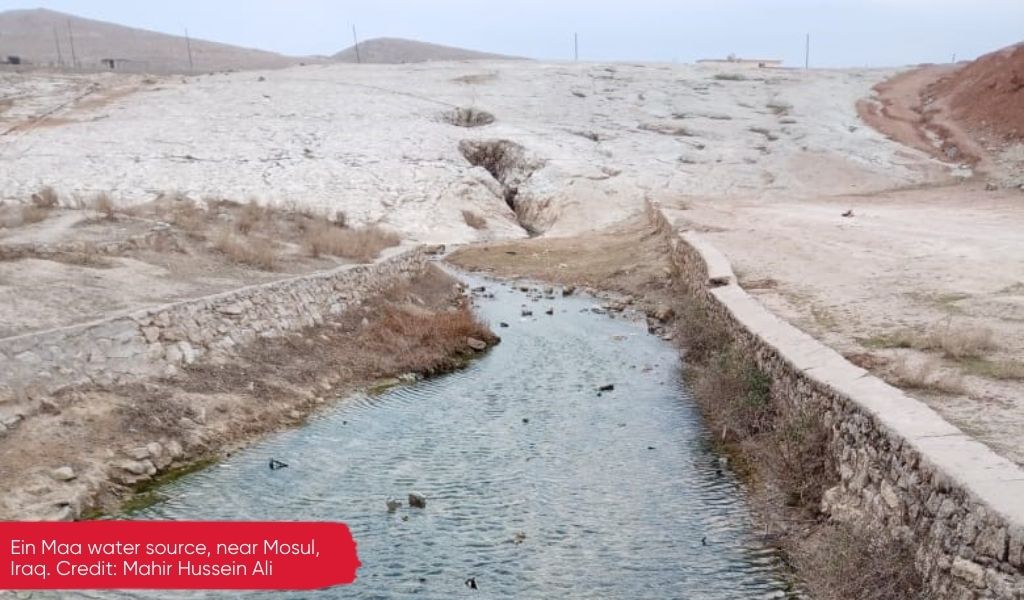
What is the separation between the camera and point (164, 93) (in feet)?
120

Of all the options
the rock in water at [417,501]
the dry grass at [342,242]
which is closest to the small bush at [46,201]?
the dry grass at [342,242]

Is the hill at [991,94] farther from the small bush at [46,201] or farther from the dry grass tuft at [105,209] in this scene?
the small bush at [46,201]

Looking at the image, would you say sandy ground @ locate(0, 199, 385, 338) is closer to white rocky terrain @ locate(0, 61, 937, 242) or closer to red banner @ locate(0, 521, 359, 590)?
red banner @ locate(0, 521, 359, 590)

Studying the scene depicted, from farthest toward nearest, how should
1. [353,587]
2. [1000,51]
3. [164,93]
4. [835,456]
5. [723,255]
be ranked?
1. [1000,51]
2. [164,93]
3. [723,255]
4. [835,456]
5. [353,587]

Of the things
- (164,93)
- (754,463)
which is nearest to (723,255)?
(754,463)

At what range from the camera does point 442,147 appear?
3031 cm

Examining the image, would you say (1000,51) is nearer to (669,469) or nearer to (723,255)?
(723,255)

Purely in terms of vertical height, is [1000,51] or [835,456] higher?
[1000,51]

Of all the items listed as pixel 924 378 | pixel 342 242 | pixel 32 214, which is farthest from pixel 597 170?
pixel 924 378

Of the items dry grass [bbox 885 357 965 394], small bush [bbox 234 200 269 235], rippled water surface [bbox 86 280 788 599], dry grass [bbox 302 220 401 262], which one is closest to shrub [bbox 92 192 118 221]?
small bush [bbox 234 200 269 235]

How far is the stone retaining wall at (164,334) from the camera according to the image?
812cm

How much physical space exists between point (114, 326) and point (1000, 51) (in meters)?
48.9

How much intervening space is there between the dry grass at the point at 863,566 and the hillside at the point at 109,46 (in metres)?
77.7

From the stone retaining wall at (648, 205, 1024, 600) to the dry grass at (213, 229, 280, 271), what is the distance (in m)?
8.61
